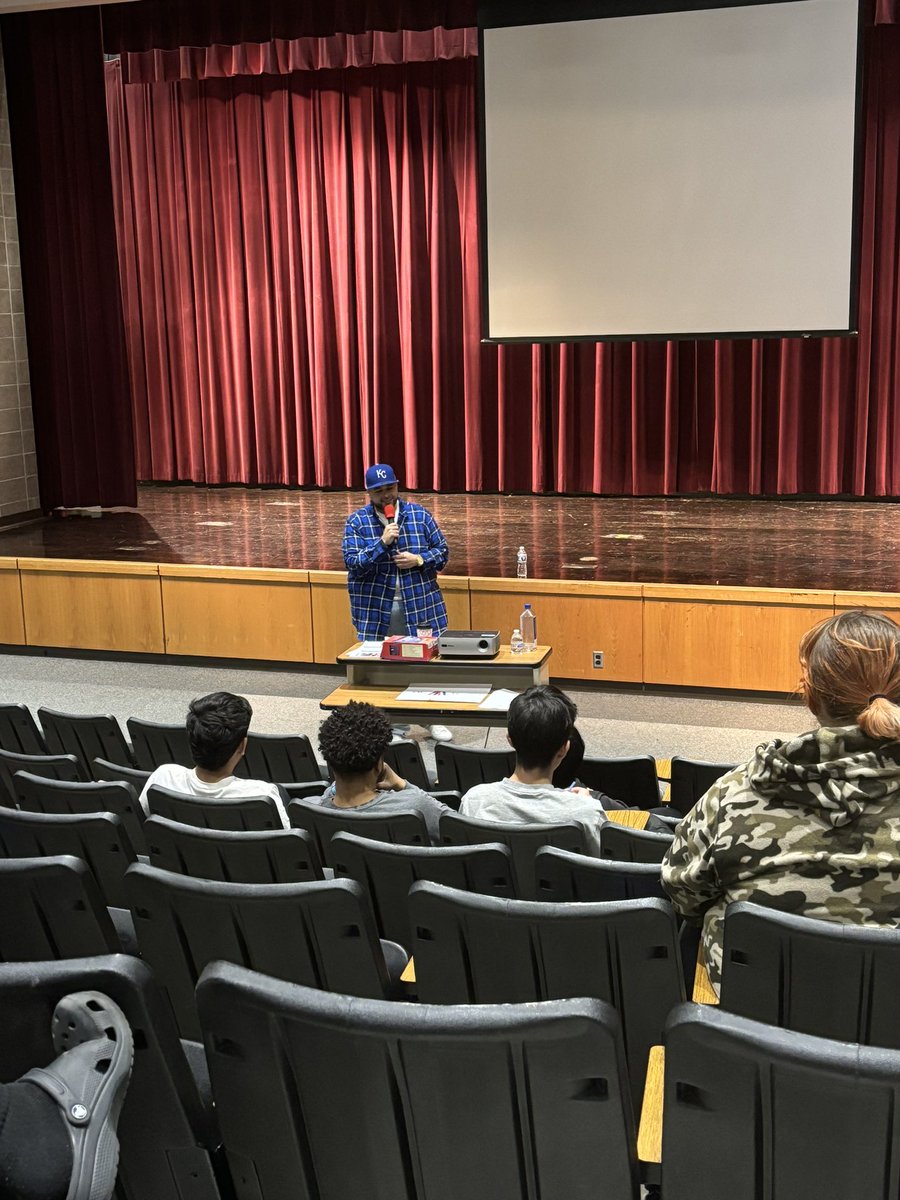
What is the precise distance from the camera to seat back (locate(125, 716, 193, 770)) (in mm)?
4652

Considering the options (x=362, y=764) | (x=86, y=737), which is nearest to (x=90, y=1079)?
(x=362, y=764)

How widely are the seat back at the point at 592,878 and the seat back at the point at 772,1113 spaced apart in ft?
3.03

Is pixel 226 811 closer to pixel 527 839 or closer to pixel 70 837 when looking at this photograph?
pixel 70 837

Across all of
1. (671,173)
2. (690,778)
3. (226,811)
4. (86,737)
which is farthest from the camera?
(671,173)

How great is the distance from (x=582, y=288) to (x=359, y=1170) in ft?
26.7

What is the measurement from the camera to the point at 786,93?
8180 mm

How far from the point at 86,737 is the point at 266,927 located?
294 centimetres

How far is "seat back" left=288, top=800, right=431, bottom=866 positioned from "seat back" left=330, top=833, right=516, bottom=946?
24 cm

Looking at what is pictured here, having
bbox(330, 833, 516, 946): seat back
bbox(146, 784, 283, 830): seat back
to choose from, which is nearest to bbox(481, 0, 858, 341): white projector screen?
bbox(146, 784, 283, 830): seat back

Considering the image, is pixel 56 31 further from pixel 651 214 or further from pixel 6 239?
pixel 651 214

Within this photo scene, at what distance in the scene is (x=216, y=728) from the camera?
11.5 ft

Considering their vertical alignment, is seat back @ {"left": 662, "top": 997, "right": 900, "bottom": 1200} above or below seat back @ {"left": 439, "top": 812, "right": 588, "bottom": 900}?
above

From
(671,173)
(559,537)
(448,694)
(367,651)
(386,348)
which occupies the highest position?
(671,173)

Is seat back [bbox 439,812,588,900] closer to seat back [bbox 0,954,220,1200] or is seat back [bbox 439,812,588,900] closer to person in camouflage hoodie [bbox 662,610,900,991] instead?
person in camouflage hoodie [bbox 662,610,900,991]
